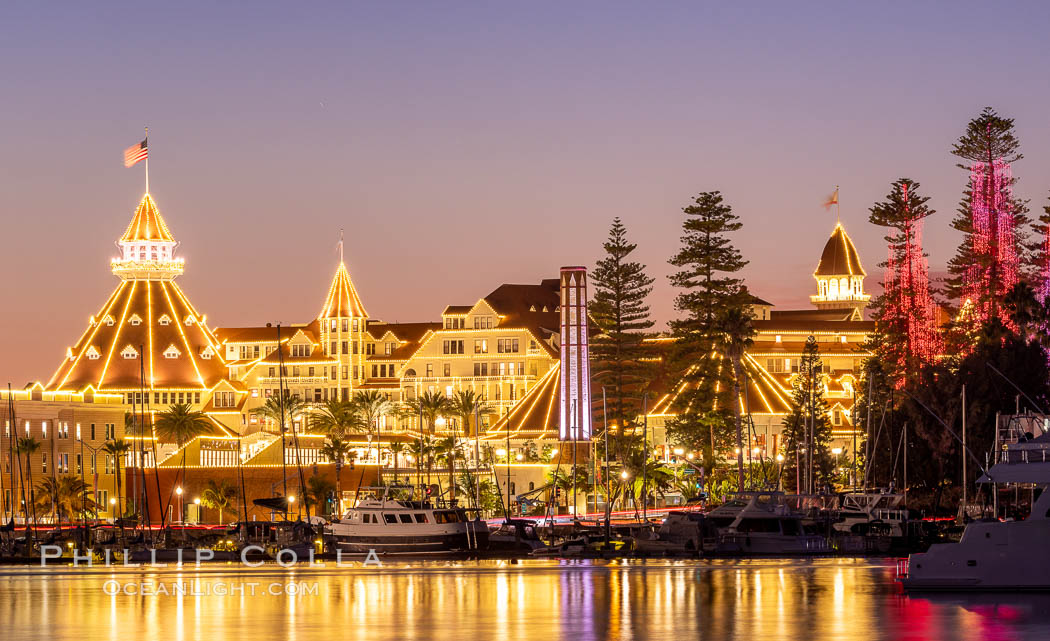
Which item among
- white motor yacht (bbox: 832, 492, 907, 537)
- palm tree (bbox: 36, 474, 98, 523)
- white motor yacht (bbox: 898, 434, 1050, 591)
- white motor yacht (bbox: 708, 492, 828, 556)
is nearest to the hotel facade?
palm tree (bbox: 36, 474, 98, 523)

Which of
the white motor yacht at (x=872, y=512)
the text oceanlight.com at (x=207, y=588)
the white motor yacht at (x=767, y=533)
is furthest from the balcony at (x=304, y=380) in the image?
the text oceanlight.com at (x=207, y=588)

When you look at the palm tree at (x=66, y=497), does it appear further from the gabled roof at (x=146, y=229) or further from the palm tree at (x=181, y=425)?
the gabled roof at (x=146, y=229)

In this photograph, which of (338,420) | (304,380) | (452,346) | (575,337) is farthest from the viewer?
(304,380)

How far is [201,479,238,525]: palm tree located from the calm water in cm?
6105

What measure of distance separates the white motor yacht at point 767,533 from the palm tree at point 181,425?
8724 cm

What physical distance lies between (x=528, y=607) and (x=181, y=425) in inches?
4276

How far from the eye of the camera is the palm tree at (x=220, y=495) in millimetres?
117500

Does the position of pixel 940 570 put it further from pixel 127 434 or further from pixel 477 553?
pixel 127 434

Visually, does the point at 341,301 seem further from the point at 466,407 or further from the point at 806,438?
the point at 806,438

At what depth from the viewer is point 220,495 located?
118 m

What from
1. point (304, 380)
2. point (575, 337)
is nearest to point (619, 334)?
point (575, 337)

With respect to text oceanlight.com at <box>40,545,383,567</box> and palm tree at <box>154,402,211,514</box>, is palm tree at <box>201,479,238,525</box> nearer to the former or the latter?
palm tree at <box>154,402,211,514</box>

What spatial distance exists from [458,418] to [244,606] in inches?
4126

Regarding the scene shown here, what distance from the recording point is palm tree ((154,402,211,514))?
146 meters
